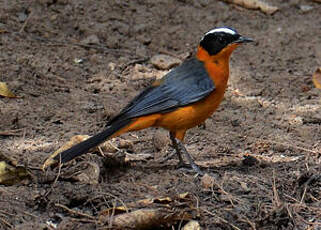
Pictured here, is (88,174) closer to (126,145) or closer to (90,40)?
(126,145)

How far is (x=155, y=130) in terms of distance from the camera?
273 inches

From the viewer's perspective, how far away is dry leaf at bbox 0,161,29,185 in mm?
5230

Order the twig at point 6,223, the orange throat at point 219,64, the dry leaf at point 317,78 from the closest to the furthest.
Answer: the twig at point 6,223, the orange throat at point 219,64, the dry leaf at point 317,78

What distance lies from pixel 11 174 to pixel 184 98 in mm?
1766

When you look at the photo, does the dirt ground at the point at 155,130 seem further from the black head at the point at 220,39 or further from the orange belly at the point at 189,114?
the black head at the point at 220,39

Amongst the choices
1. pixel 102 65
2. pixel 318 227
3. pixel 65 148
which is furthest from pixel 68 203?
pixel 102 65

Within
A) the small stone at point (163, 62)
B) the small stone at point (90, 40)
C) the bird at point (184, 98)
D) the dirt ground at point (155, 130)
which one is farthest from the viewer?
the small stone at point (90, 40)

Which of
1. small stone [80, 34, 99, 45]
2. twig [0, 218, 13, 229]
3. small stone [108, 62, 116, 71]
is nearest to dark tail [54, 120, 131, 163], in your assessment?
twig [0, 218, 13, 229]

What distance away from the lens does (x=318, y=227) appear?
5.01 m

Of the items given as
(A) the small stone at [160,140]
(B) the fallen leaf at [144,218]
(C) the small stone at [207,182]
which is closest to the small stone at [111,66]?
(A) the small stone at [160,140]

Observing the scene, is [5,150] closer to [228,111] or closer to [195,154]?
[195,154]

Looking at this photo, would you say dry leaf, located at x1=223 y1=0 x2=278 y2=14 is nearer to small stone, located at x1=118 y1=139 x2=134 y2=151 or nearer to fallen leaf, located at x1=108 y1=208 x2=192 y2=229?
small stone, located at x1=118 y1=139 x2=134 y2=151

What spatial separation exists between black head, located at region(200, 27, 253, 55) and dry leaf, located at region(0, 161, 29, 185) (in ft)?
7.18

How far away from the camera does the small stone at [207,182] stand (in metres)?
5.44
